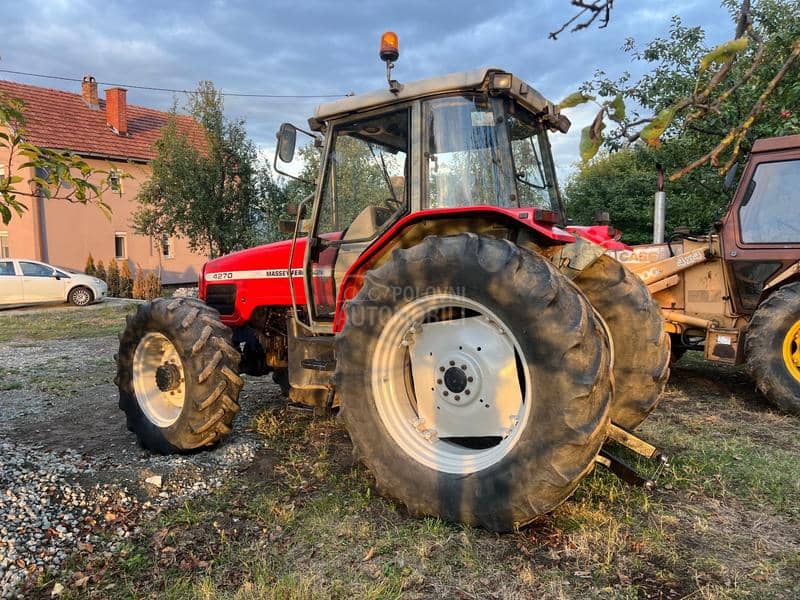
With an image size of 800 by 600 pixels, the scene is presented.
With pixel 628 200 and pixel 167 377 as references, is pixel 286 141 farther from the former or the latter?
pixel 628 200

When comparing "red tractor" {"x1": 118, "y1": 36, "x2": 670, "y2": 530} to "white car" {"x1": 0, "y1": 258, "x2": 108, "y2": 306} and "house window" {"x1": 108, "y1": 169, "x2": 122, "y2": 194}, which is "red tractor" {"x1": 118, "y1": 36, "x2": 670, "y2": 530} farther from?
"white car" {"x1": 0, "y1": 258, "x2": 108, "y2": 306}

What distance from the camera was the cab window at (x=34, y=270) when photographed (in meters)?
15.9

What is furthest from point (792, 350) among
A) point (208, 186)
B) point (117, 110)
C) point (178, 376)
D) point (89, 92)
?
point (89, 92)

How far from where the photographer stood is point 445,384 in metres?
3.08

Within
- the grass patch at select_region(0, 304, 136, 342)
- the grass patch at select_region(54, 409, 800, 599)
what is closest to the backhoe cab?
the grass patch at select_region(54, 409, 800, 599)

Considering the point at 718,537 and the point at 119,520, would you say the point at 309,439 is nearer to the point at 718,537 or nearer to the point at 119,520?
the point at 119,520

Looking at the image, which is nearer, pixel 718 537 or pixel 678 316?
pixel 718 537

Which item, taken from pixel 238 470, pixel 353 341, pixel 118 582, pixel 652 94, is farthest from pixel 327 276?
pixel 652 94

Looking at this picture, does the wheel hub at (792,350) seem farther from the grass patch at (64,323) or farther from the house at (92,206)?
the house at (92,206)

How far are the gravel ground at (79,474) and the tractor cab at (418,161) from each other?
4.30 ft

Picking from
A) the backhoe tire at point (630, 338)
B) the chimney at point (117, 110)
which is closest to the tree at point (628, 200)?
the backhoe tire at point (630, 338)

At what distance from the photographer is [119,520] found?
9.82 feet

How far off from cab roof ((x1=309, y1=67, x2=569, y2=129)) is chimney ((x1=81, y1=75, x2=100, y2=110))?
82.1 feet

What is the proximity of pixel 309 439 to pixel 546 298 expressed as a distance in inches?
96.3
